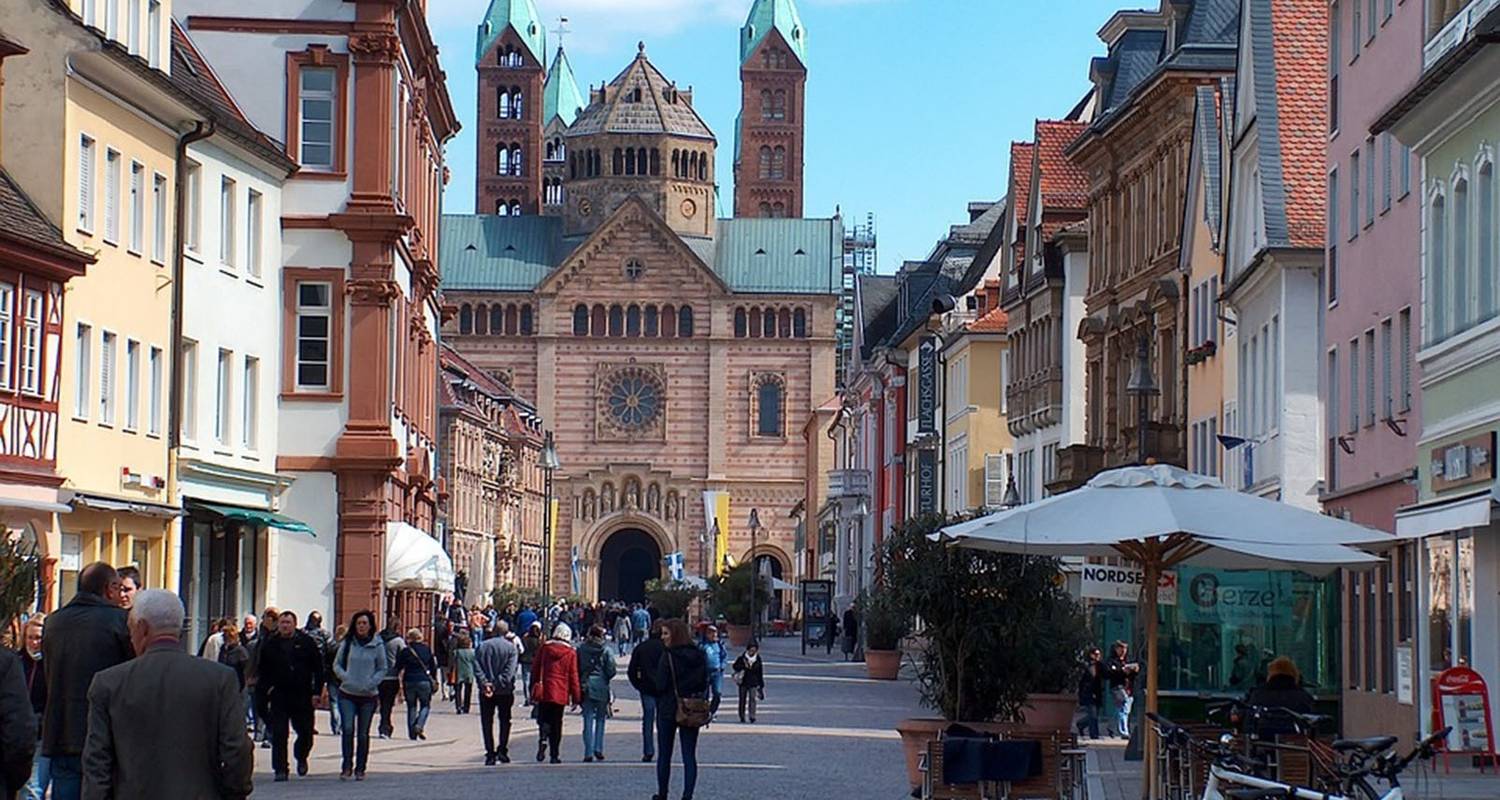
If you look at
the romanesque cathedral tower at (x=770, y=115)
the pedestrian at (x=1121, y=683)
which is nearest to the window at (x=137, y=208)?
the pedestrian at (x=1121, y=683)

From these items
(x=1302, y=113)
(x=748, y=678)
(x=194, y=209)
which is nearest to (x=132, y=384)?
(x=194, y=209)

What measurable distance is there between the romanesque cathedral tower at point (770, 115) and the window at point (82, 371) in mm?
125724

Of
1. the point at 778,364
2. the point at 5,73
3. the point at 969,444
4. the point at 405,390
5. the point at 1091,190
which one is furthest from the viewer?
the point at 778,364

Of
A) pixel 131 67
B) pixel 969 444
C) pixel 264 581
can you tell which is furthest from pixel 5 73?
pixel 969 444

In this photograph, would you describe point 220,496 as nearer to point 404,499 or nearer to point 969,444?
point 404,499

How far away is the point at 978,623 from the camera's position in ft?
77.5

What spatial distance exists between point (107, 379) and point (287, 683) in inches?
366

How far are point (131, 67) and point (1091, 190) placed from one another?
26.4 m

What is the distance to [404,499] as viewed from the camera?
47281mm

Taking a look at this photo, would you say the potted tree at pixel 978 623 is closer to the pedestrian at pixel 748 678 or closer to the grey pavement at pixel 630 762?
the grey pavement at pixel 630 762

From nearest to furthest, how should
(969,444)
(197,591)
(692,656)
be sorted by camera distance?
1. (692,656)
2. (197,591)
3. (969,444)

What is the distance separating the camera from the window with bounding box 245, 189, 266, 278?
1567 inches

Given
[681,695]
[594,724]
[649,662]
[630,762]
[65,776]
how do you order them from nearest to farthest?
[65,776] < [681,695] < [649,662] < [630,762] < [594,724]

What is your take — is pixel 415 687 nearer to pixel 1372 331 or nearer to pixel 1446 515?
pixel 1372 331
